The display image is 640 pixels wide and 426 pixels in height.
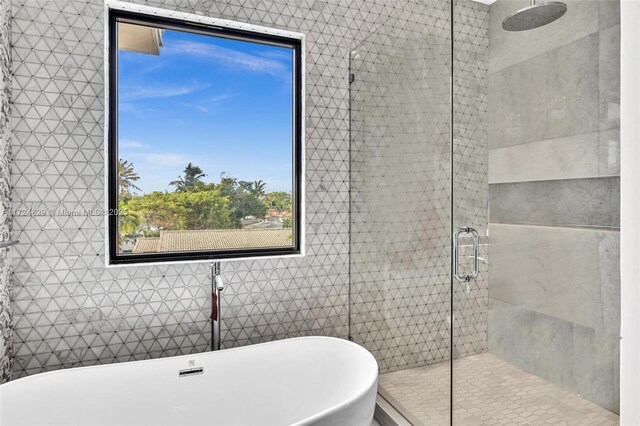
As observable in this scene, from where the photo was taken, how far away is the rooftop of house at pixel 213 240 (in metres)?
2.12

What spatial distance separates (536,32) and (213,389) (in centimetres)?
211

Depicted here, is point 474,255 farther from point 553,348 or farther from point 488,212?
point 553,348

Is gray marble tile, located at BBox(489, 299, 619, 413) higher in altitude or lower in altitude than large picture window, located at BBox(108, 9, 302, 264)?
lower

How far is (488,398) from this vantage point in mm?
1683

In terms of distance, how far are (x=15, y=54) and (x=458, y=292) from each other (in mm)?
2377

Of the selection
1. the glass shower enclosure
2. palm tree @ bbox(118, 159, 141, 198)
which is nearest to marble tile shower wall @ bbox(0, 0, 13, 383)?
palm tree @ bbox(118, 159, 141, 198)

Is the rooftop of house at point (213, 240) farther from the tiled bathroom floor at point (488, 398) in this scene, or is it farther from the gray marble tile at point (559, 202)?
the gray marble tile at point (559, 202)

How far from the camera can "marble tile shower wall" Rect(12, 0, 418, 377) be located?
187cm

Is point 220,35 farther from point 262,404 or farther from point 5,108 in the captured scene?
point 262,404

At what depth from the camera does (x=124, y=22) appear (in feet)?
6.73

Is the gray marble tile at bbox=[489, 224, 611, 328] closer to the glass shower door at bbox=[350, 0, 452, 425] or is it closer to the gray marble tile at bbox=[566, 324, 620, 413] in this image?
the gray marble tile at bbox=[566, 324, 620, 413]

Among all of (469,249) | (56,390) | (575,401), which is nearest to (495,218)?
(469,249)

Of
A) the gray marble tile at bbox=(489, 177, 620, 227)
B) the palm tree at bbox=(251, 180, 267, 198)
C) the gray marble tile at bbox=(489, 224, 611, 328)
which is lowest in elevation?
the gray marble tile at bbox=(489, 224, 611, 328)

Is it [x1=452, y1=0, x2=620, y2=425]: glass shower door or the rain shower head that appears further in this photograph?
the rain shower head
